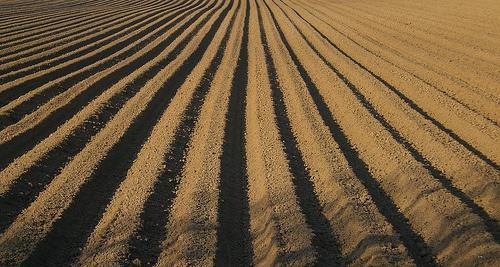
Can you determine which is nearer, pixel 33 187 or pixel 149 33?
pixel 33 187

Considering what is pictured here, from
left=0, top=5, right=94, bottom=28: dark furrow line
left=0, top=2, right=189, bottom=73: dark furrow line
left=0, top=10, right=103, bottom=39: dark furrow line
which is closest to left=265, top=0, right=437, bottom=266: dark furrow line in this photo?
left=0, top=2, right=189, bottom=73: dark furrow line

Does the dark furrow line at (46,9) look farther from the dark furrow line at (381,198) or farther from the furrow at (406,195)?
the furrow at (406,195)

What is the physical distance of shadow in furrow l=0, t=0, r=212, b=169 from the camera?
19.1 ft

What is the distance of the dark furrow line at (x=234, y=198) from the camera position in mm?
4094

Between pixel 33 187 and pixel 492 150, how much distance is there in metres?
5.60

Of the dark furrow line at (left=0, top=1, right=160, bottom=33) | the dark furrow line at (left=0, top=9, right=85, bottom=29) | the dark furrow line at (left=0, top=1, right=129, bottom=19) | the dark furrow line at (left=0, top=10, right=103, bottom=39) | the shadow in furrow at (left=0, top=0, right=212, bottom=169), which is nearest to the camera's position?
the shadow in furrow at (left=0, top=0, right=212, bottom=169)

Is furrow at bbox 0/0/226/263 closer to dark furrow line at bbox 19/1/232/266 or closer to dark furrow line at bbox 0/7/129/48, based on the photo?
dark furrow line at bbox 19/1/232/266

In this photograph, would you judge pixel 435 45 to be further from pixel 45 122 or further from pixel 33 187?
pixel 33 187

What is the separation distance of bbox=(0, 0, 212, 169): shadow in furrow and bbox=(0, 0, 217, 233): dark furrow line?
1.36 ft

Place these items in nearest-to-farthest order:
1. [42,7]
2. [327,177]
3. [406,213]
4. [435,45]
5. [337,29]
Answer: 1. [406,213]
2. [327,177]
3. [435,45]
4. [337,29]
5. [42,7]

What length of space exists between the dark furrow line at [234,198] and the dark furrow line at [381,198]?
1.32 metres

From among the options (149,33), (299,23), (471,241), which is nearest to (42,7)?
(149,33)

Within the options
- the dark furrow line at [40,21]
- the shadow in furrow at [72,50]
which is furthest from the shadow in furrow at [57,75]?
the dark furrow line at [40,21]

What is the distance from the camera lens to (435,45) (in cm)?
1183
